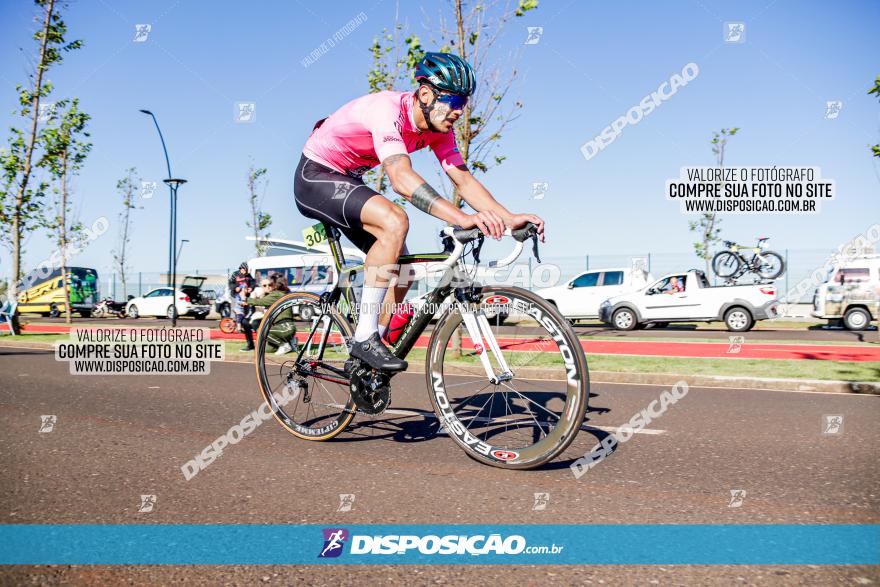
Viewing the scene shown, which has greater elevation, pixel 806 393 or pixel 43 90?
pixel 43 90

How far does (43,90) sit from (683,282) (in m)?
19.7

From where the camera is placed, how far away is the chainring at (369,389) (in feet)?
11.4

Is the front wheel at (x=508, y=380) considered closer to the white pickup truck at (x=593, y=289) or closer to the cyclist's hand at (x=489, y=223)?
the cyclist's hand at (x=489, y=223)

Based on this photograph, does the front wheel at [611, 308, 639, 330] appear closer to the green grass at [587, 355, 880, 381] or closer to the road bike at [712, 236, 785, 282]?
the road bike at [712, 236, 785, 282]

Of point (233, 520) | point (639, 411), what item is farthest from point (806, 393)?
point (233, 520)

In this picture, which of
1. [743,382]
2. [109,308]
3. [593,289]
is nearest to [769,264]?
[593,289]

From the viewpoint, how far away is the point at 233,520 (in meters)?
2.55

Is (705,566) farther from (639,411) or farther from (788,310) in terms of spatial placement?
(788,310)

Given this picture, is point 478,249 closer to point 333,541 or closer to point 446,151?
point 446,151

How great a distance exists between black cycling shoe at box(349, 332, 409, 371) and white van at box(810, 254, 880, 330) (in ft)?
68.0

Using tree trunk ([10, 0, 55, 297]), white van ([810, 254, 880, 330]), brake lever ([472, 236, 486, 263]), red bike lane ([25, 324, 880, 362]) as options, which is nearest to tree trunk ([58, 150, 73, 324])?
tree trunk ([10, 0, 55, 297])

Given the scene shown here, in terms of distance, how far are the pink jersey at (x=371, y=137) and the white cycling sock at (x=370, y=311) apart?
75 centimetres

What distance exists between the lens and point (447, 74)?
10.6 ft

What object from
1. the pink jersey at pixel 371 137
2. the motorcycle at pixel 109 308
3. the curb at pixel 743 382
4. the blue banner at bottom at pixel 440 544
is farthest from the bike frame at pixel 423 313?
the motorcycle at pixel 109 308
